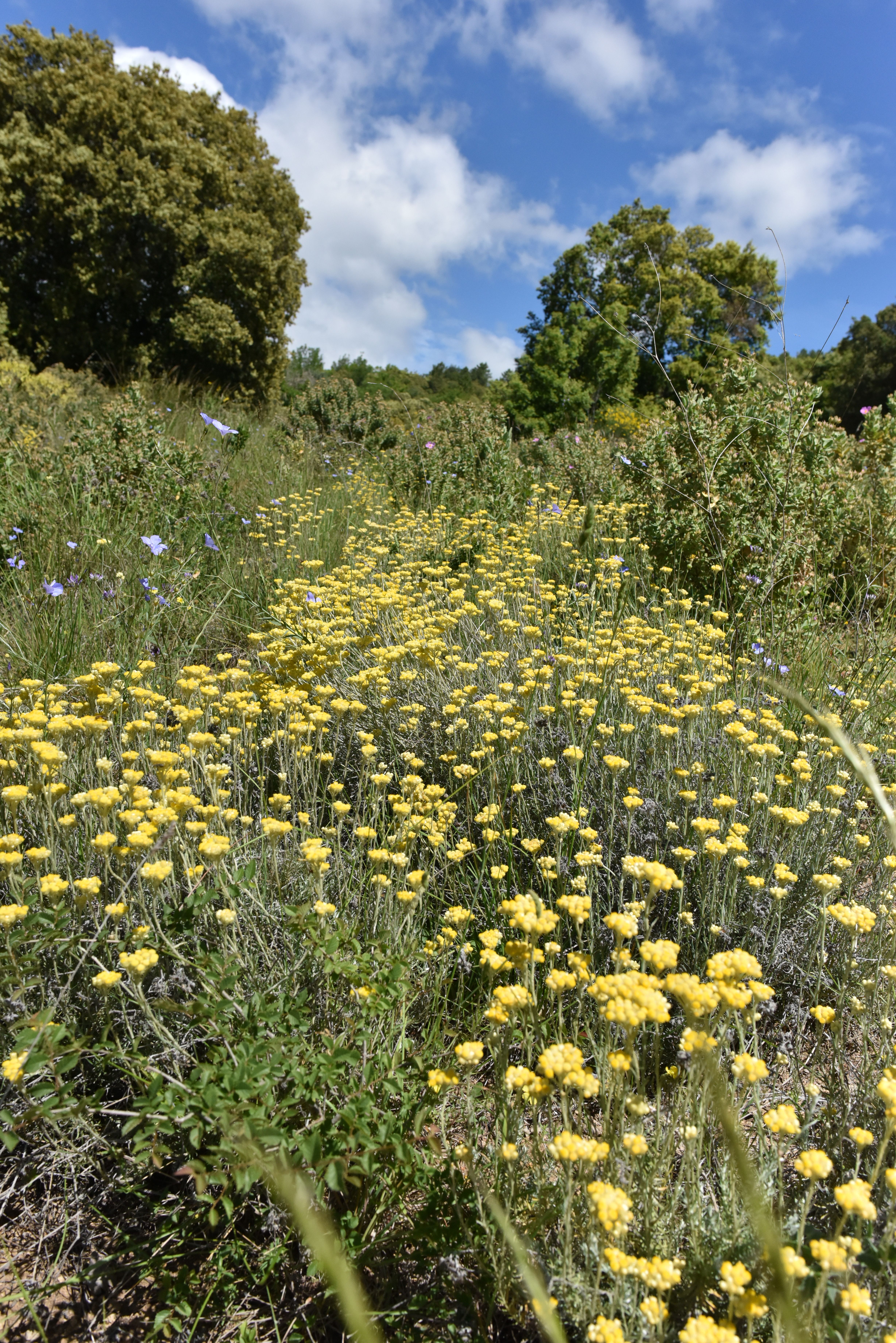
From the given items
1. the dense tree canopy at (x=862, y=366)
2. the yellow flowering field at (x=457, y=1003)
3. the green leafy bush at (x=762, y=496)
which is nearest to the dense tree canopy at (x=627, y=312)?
the dense tree canopy at (x=862, y=366)

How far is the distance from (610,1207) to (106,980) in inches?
39.8

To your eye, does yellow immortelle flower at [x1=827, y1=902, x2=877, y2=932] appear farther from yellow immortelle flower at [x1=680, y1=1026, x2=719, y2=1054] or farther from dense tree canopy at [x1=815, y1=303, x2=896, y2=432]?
dense tree canopy at [x1=815, y1=303, x2=896, y2=432]

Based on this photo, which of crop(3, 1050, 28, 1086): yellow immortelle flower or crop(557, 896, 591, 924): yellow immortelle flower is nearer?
crop(3, 1050, 28, 1086): yellow immortelle flower

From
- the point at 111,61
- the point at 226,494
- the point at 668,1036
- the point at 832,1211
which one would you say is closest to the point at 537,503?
the point at 226,494

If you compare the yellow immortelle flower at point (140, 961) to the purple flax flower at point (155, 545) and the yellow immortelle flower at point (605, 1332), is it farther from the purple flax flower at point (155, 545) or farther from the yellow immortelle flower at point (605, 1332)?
the purple flax flower at point (155, 545)

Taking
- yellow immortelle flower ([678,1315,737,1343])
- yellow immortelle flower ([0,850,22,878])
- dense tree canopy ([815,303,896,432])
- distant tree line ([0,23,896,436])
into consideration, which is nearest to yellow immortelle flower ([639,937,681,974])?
yellow immortelle flower ([678,1315,737,1343])

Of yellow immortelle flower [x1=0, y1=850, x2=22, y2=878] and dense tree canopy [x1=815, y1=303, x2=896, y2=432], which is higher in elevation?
dense tree canopy [x1=815, y1=303, x2=896, y2=432]

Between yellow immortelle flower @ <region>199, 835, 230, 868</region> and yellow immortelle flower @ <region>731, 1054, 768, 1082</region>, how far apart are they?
3.61 feet

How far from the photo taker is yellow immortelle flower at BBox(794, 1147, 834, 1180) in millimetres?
1081

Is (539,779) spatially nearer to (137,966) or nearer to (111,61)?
(137,966)

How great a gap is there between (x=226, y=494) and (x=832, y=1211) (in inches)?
231

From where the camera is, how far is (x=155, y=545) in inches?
159

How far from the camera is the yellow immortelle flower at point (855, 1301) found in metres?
0.93

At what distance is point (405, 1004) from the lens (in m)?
1.71
